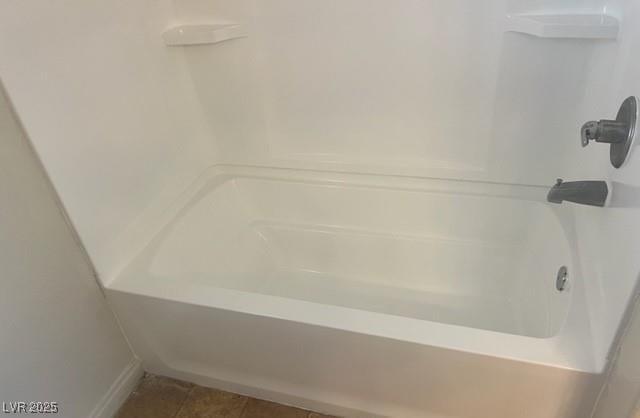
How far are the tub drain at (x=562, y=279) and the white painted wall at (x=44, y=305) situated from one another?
1.31m

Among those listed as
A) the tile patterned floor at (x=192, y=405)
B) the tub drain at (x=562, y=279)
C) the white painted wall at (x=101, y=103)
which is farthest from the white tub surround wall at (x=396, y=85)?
the tile patterned floor at (x=192, y=405)

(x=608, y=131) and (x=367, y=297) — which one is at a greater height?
(x=608, y=131)

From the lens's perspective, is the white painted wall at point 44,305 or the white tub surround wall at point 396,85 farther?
the white tub surround wall at point 396,85

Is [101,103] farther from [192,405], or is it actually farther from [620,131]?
[620,131]

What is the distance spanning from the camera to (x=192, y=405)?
1.45 m

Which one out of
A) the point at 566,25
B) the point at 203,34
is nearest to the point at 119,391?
the point at 203,34

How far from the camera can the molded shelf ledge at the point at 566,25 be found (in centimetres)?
116

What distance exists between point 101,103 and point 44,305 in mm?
568

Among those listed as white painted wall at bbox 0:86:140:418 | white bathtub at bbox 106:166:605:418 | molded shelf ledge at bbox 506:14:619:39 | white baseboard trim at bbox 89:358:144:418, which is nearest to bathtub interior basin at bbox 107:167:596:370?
white bathtub at bbox 106:166:605:418

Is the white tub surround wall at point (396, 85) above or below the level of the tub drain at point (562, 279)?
above

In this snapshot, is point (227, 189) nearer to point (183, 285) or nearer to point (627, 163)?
point (183, 285)

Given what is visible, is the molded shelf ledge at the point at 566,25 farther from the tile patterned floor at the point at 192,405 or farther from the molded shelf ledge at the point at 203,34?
the tile patterned floor at the point at 192,405

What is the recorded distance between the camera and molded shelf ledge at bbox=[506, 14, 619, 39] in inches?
45.5

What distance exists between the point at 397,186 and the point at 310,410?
801 mm
